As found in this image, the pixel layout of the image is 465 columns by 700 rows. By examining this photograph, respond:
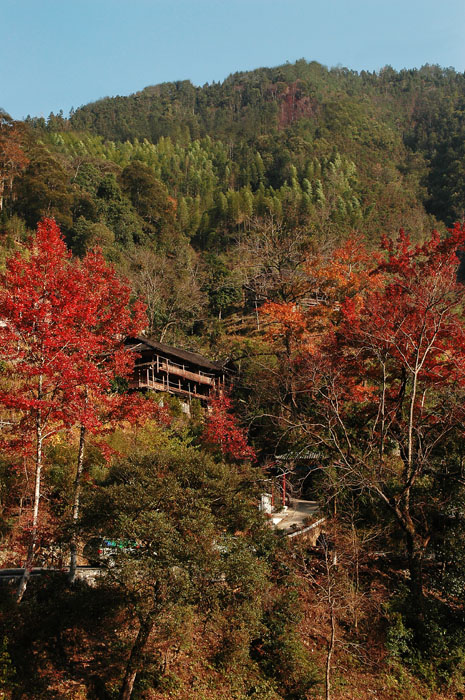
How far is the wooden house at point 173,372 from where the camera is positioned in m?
28.2

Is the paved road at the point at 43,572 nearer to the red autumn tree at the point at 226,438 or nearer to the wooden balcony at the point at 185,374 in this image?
the red autumn tree at the point at 226,438

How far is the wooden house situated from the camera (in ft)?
92.5

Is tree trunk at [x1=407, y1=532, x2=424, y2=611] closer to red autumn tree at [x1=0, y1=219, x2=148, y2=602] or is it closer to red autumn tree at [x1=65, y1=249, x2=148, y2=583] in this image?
red autumn tree at [x1=65, y1=249, x2=148, y2=583]

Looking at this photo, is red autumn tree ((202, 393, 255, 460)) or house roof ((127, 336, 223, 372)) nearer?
red autumn tree ((202, 393, 255, 460))

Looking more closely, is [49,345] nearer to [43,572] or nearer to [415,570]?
[43,572]

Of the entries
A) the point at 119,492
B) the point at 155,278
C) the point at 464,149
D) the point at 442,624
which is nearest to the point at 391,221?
the point at 464,149

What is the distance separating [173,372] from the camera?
A: 29.5 metres

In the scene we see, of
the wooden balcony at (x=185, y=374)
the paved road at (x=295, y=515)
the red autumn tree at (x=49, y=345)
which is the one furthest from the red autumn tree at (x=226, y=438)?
the red autumn tree at (x=49, y=345)

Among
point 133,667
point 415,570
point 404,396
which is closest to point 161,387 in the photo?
point 404,396

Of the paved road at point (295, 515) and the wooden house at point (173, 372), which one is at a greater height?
the wooden house at point (173, 372)

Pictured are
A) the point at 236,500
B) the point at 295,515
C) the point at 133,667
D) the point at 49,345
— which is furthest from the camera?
the point at 295,515

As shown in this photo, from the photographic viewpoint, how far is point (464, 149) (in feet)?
239

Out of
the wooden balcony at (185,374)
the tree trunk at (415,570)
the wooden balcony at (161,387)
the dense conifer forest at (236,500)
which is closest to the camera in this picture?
the dense conifer forest at (236,500)

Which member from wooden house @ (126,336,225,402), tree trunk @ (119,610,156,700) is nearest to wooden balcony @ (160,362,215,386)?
wooden house @ (126,336,225,402)
